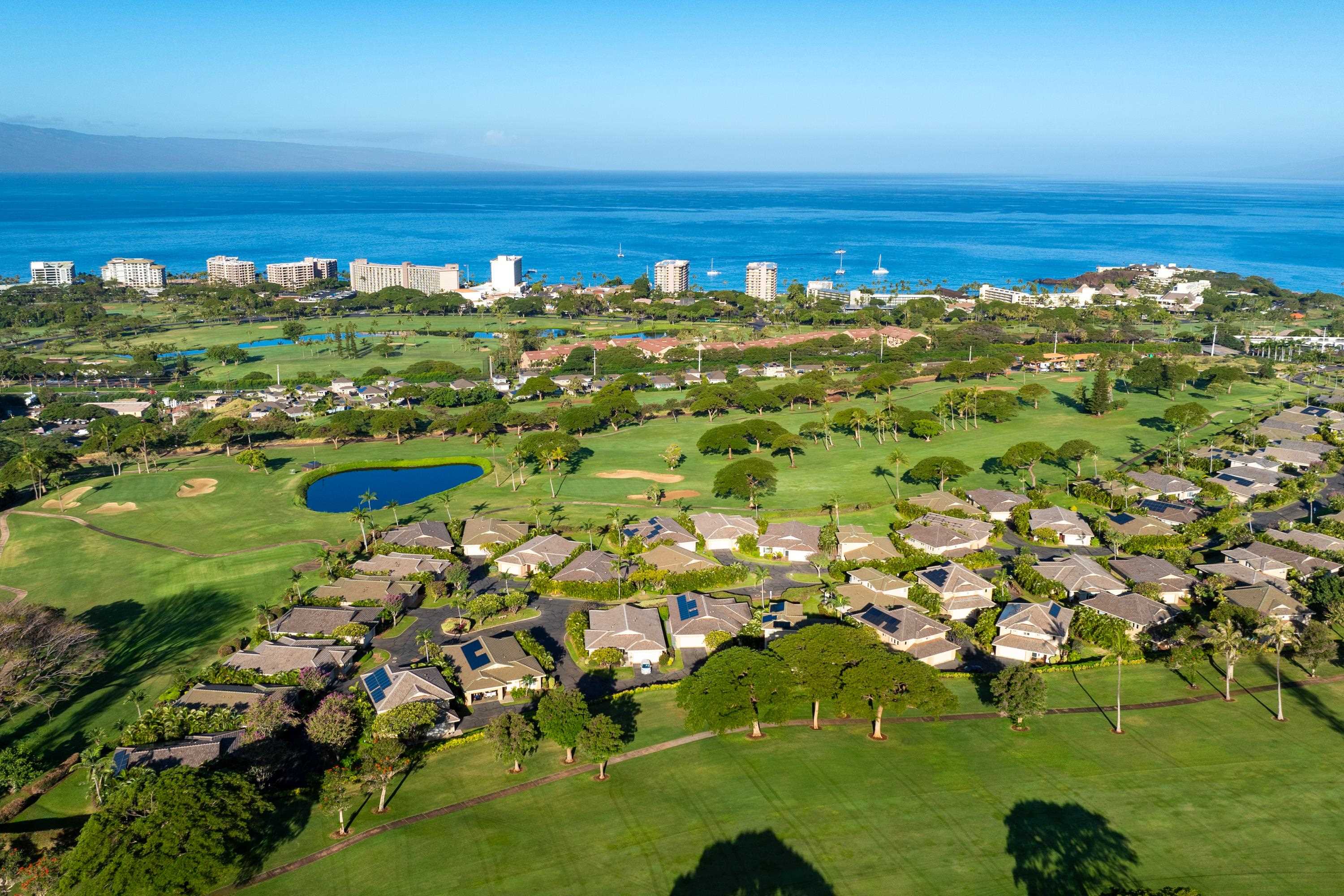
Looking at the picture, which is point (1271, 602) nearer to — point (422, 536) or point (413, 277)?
point (422, 536)

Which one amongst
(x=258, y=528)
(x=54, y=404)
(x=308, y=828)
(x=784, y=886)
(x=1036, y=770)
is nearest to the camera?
(x=784, y=886)

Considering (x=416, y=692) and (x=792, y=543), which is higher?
(x=792, y=543)

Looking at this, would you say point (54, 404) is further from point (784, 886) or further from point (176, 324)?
point (784, 886)

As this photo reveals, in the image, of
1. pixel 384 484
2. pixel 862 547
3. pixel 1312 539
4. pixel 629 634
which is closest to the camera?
pixel 629 634

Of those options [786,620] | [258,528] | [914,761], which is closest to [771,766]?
[914,761]

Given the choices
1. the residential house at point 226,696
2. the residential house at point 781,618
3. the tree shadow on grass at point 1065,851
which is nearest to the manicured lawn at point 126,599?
the residential house at point 226,696

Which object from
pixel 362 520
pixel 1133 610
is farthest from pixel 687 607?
pixel 362 520
